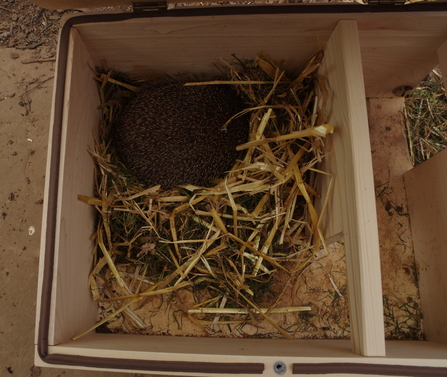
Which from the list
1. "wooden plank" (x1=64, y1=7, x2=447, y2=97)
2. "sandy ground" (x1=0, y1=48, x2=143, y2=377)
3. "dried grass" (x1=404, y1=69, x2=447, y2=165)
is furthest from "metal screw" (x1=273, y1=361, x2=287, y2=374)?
"dried grass" (x1=404, y1=69, x2=447, y2=165)

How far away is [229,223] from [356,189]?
1.89ft

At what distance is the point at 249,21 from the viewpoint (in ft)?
4.36

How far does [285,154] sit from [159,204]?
0.58m

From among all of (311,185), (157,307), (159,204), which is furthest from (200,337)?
(311,185)

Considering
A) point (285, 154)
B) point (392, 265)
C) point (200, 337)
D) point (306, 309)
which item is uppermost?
point (285, 154)

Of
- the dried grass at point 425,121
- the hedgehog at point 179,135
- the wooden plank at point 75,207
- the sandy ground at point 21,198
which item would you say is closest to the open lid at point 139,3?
the wooden plank at point 75,207

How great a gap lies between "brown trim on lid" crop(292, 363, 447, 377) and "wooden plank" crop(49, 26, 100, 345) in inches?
32.2

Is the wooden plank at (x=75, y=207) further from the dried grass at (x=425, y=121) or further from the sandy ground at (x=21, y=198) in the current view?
the dried grass at (x=425, y=121)

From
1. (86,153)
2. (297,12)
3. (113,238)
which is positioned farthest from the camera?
(113,238)

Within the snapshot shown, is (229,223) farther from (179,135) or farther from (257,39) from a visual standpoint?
(257,39)

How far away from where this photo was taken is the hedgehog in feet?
4.94

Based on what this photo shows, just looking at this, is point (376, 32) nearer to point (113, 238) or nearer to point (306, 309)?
point (306, 309)

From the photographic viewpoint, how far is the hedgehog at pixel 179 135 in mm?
1507

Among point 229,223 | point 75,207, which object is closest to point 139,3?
point 75,207
